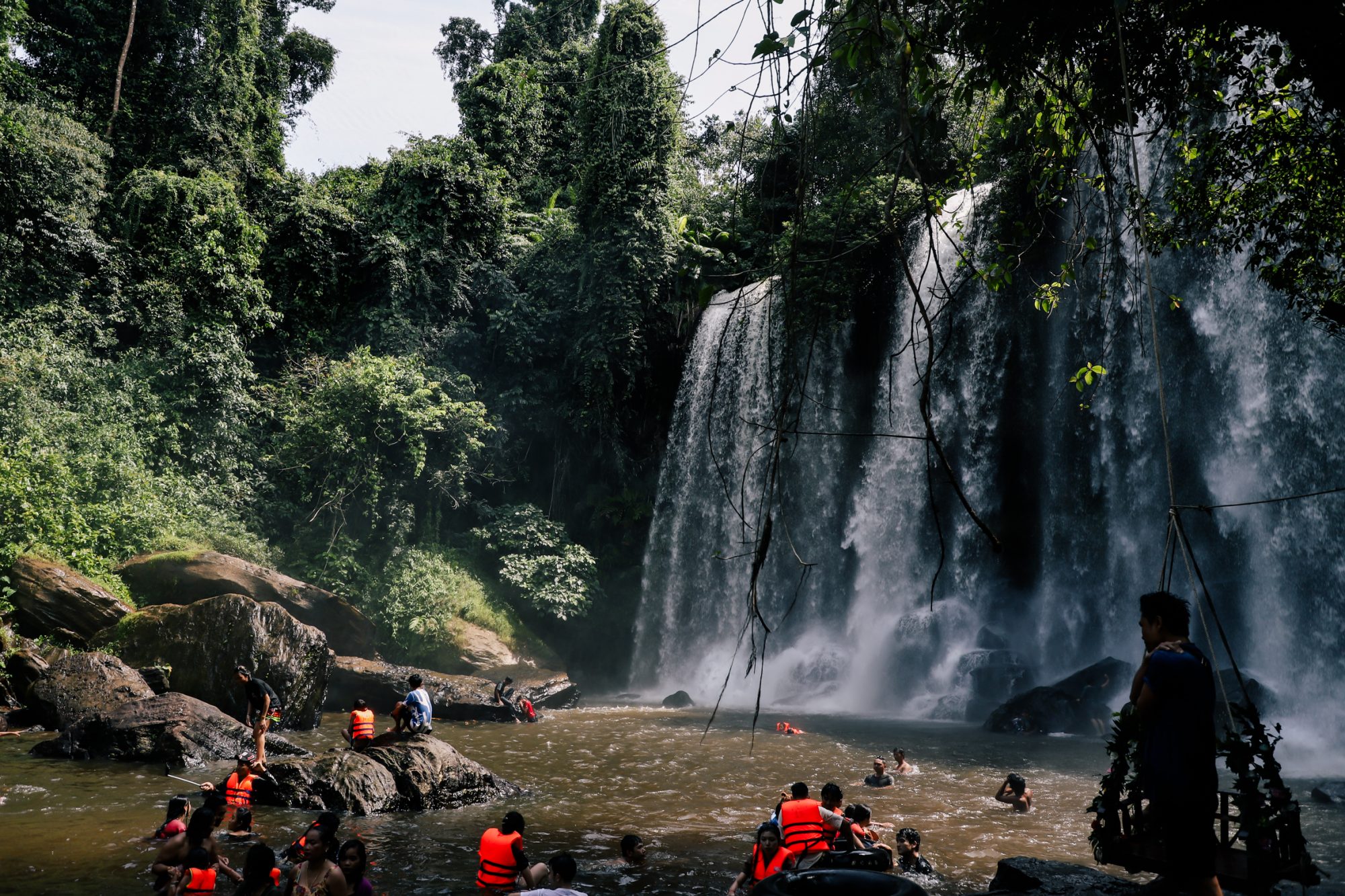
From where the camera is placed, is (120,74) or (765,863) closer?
(765,863)

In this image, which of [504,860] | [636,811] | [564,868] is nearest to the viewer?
[564,868]

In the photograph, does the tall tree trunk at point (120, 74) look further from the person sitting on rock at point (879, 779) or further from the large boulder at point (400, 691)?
the person sitting on rock at point (879, 779)

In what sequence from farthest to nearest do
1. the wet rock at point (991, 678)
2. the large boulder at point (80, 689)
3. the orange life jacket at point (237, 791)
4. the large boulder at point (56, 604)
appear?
the wet rock at point (991, 678)
the large boulder at point (56, 604)
the large boulder at point (80, 689)
the orange life jacket at point (237, 791)

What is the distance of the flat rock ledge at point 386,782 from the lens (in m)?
9.45

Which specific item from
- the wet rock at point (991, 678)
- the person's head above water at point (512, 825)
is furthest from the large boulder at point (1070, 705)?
the person's head above water at point (512, 825)

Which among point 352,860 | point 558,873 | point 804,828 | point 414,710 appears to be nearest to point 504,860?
point 558,873

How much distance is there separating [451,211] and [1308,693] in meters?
23.5

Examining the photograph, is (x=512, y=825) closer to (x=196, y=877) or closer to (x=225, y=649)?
(x=196, y=877)

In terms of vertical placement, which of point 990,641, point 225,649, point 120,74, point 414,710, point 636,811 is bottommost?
point 636,811

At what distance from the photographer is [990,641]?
1958 centimetres

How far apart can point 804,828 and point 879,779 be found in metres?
4.39

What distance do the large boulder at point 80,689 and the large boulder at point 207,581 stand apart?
8.64 feet

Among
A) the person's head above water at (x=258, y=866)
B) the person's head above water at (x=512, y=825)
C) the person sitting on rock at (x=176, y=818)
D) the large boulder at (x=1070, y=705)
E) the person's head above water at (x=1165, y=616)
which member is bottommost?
the person sitting on rock at (x=176, y=818)

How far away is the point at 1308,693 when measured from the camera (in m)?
15.3
